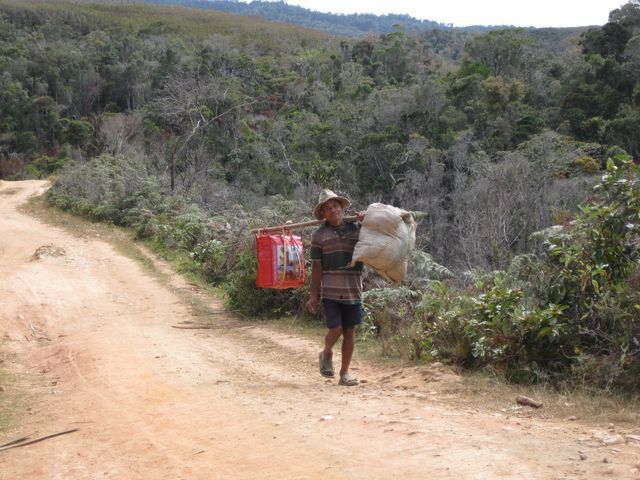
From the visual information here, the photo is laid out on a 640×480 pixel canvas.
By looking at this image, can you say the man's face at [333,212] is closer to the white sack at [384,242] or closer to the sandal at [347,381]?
the white sack at [384,242]

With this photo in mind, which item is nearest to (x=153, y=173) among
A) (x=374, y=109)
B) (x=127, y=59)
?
(x=374, y=109)

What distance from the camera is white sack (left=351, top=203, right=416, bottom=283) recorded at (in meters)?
5.59

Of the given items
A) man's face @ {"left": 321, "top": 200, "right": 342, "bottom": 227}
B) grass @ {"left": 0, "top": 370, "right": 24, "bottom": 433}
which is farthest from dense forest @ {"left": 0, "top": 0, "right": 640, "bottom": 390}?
grass @ {"left": 0, "top": 370, "right": 24, "bottom": 433}

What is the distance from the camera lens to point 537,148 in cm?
2492

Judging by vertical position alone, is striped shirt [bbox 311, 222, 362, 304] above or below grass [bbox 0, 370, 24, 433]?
above

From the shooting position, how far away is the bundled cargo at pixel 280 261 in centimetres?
722

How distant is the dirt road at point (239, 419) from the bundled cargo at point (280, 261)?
83 cm

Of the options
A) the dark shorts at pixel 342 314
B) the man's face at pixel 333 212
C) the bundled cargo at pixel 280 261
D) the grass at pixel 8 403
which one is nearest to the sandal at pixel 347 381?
the dark shorts at pixel 342 314

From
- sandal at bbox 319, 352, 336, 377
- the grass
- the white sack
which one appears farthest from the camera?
sandal at bbox 319, 352, 336, 377

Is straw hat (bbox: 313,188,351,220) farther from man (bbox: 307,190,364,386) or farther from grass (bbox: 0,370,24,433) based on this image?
grass (bbox: 0,370,24,433)

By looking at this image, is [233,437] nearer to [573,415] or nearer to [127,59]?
[573,415]

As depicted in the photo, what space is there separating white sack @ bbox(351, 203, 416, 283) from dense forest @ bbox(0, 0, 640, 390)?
926mm

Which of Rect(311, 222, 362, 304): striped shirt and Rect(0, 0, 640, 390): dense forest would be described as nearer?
Rect(0, 0, 640, 390): dense forest

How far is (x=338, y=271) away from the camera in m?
5.82
